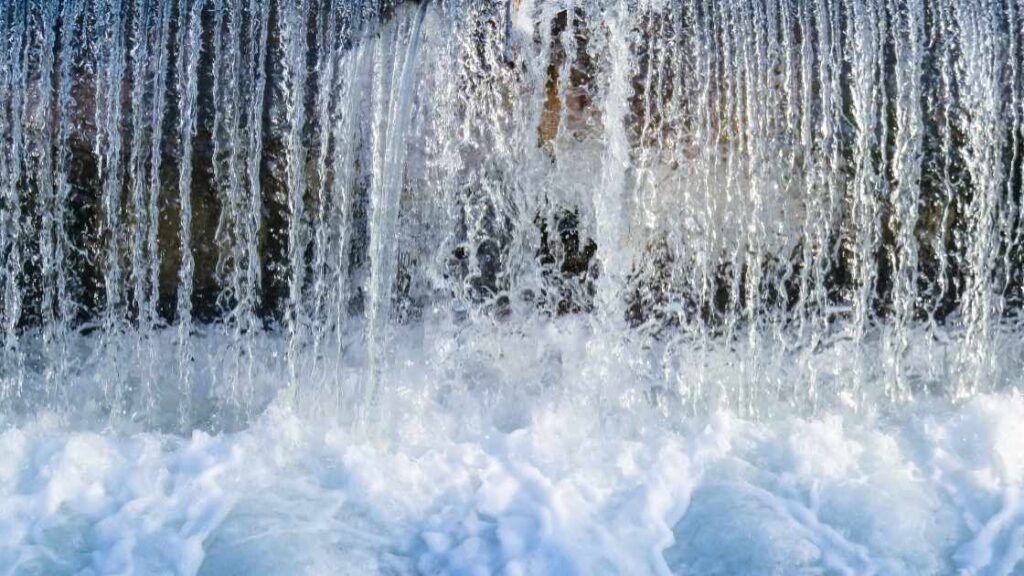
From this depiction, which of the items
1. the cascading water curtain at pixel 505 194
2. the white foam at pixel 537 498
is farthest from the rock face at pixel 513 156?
the white foam at pixel 537 498

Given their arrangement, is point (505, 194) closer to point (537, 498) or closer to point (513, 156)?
point (513, 156)

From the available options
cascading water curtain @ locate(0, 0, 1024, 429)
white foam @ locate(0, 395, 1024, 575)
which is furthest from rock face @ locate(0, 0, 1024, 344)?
white foam @ locate(0, 395, 1024, 575)

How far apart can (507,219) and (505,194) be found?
0.11 m

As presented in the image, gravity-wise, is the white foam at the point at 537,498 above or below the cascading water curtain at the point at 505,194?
below

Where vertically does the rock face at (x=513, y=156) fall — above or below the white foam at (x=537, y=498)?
above

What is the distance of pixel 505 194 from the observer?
497cm

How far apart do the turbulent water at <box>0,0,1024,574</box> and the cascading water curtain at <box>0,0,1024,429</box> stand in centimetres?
1

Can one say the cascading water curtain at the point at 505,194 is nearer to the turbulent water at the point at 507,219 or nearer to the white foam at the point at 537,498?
the turbulent water at the point at 507,219

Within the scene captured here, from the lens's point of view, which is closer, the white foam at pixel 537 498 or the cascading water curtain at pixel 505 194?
the white foam at pixel 537 498

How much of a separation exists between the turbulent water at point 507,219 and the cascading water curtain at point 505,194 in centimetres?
1

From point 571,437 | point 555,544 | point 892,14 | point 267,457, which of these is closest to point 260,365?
point 267,457

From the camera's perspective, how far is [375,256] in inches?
193

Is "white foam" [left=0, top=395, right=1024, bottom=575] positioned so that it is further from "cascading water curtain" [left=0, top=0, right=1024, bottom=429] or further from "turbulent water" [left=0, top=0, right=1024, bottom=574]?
"cascading water curtain" [left=0, top=0, right=1024, bottom=429]

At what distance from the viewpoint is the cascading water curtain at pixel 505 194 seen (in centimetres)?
489
